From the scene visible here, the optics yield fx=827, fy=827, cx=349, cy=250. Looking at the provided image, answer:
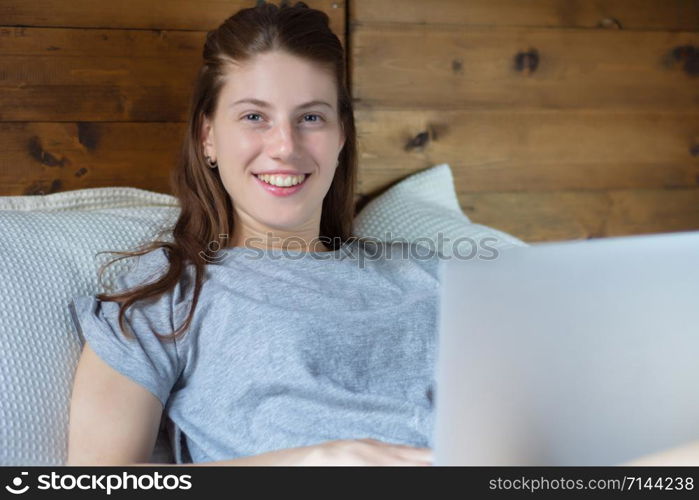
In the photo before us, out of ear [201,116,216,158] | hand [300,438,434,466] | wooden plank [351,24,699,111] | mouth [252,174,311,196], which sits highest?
wooden plank [351,24,699,111]

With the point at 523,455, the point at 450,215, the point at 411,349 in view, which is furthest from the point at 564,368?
the point at 450,215

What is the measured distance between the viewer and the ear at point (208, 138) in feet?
4.68

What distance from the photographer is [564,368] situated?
2.24ft

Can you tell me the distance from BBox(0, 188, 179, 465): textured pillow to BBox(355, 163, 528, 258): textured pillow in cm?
45

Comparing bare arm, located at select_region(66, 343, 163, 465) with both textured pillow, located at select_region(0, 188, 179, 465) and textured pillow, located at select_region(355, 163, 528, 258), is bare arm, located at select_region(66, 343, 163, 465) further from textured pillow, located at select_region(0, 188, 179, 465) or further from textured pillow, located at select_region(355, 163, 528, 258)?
textured pillow, located at select_region(355, 163, 528, 258)

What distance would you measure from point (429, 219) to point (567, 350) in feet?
3.46

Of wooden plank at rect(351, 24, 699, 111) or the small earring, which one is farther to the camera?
wooden plank at rect(351, 24, 699, 111)

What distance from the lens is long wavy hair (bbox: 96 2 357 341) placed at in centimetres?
135

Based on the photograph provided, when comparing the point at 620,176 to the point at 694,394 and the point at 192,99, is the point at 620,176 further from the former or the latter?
the point at 694,394

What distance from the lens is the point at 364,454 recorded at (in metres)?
0.94

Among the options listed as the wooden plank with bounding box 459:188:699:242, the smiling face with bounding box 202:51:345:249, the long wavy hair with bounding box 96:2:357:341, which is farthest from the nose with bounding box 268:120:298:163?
the wooden plank with bounding box 459:188:699:242

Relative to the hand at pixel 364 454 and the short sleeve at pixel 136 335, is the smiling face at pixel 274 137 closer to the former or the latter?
the short sleeve at pixel 136 335

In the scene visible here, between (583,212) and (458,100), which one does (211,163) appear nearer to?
(458,100)

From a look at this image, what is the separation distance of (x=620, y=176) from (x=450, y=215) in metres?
0.58
